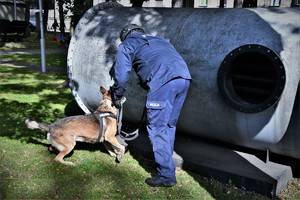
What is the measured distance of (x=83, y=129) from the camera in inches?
183

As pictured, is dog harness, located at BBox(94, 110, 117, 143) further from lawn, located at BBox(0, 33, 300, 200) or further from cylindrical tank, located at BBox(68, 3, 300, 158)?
cylindrical tank, located at BBox(68, 3, 300, 158)

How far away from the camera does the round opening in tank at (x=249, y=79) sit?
400cm

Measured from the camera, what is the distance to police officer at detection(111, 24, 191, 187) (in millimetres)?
4020

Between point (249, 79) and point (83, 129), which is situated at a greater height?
point (249, 79)

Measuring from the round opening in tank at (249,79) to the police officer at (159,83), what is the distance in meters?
0.55

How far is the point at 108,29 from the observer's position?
18.7 ft

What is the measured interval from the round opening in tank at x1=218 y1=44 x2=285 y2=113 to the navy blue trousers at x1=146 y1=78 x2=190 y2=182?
578 millimetres

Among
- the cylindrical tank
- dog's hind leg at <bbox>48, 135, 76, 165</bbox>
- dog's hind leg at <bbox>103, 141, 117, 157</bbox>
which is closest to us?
the cylindrical tank

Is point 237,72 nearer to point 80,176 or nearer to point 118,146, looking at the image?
point 118,146

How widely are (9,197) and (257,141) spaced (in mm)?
Answer: 3109

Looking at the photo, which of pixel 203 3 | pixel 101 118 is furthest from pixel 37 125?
pixel 203 3

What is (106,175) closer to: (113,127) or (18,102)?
(113,127)

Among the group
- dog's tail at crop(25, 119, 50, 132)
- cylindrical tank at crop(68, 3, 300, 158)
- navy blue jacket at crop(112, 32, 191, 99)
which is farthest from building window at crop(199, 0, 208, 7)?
dog's tail at crop(25, 119, 50, 132)

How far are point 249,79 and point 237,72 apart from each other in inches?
9.4
